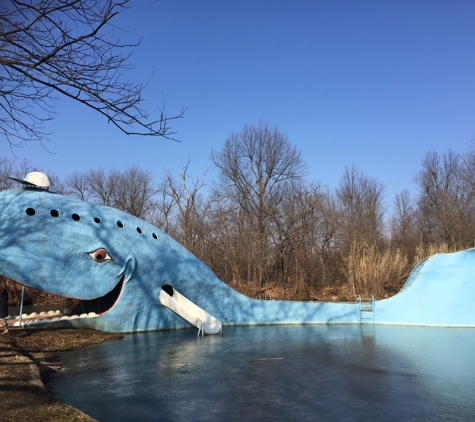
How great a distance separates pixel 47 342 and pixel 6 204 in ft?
12.0

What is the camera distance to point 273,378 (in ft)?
26.2

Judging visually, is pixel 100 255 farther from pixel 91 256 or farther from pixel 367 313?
pixel 367 313

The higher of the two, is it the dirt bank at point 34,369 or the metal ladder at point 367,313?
the metal ladder at point 367,313

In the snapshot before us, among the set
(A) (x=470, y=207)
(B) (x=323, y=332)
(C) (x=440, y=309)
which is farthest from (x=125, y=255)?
(A) (x=470, y=207)

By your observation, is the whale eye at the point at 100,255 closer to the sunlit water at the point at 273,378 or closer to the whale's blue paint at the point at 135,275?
the whale's blue paint at the point at 135,275

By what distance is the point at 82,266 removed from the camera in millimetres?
11750

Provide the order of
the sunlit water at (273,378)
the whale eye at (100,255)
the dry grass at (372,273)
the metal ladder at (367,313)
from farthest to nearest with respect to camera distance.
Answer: the dry grass at (372,273)
the metal ladder at (367,313)
the whale eye at (100,255)
the sunlit water at (273,378)

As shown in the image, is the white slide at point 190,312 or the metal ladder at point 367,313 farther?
the metal ladder at point 367,313

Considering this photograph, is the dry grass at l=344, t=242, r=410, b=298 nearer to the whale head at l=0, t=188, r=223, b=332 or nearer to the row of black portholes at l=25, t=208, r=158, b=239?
the whale head at l=0, t=188, r=223, b=332

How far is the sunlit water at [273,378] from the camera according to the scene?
6.22 m

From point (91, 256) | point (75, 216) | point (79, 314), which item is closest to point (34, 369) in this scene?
point (91, 256)

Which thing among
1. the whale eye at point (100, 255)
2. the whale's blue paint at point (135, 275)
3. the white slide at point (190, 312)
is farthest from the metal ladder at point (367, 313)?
the whale eye at point (100, 255)

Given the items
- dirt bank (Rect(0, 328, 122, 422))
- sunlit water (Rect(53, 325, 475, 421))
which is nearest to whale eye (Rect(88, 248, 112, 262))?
dirt bank (Rect(0, 328, 122, 422))

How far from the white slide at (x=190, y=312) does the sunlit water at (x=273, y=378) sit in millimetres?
397
